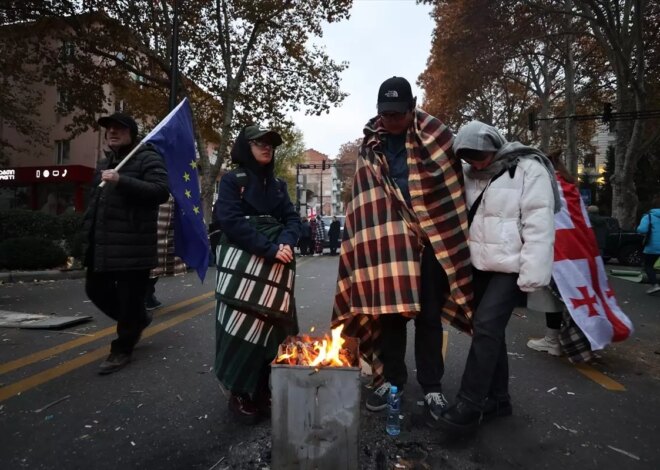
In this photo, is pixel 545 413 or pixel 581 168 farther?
pixel 581 168

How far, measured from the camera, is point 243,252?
267cm

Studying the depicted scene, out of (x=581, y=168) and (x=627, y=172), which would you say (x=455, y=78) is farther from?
(x=581, y=168)

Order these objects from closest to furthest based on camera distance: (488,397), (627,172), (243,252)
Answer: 1. (243,252)
2. (488,397)
3. (627,172)

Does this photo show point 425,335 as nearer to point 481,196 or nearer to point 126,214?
point 481,196

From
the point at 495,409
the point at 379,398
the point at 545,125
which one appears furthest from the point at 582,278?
the point at 545,125

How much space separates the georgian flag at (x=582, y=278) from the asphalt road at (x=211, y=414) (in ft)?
1.35

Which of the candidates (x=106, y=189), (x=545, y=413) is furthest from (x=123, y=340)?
(x=545, y=413)

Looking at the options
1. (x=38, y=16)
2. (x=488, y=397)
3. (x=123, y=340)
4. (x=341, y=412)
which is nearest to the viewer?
(x=341, y=412)

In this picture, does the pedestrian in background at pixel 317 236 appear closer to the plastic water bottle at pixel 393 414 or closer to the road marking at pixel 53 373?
the road marking at pixel 53 373

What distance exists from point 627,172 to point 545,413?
17.7m

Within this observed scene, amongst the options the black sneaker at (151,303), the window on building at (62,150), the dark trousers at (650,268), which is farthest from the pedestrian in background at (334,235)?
the window on building at (62,150)

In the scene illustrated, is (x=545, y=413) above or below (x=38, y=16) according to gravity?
below

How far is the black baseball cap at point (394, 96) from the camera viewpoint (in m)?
2.76

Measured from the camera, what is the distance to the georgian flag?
3658mm
